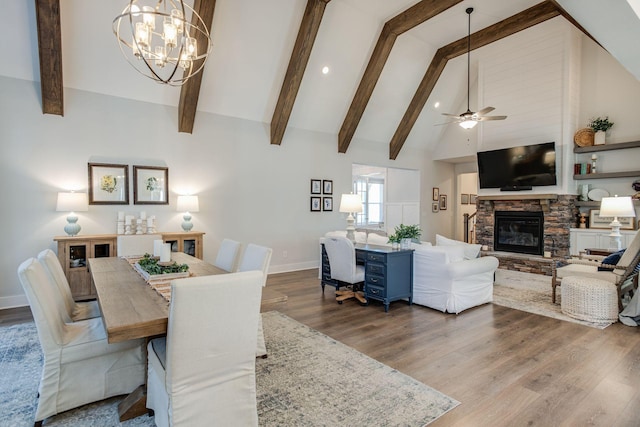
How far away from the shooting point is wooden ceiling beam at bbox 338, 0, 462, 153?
18.2ft

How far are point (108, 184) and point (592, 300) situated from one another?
664 centimetres

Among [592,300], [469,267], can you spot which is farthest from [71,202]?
[592,300]

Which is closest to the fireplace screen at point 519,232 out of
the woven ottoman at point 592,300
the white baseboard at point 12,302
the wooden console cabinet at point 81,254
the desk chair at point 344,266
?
the woven ottoman at point 592,300

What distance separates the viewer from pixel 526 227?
7.35 metres

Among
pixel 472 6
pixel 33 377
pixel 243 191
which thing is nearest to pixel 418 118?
pixel 472 6

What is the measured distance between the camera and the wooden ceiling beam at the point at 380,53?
18.2 feet

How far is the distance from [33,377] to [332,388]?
2.31 metres

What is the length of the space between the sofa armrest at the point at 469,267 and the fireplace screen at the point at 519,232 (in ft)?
10.7

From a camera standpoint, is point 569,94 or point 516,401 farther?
point 569,94

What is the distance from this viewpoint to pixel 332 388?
8.24 ft

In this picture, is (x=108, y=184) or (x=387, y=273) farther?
(x=108, y=184)

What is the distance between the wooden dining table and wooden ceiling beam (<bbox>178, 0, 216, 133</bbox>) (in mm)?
3178

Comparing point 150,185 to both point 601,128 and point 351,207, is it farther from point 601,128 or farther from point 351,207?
point 601,128

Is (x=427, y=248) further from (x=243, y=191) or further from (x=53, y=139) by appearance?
(x=53, y=139)
